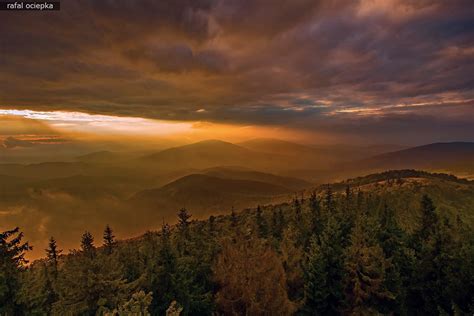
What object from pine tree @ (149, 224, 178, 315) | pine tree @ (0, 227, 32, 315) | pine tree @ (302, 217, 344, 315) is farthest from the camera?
pine tree @ (302, 217, 344, 315)

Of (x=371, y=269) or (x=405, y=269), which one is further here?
(x=405, y=269)

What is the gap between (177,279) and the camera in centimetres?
3400

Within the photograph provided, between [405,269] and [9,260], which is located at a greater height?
[9,260]

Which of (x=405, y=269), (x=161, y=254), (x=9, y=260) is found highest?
→ (x=9, y=260)

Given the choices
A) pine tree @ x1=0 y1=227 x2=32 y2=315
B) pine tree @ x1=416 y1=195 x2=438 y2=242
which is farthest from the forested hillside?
pine tree @ x1=416 y1=195 x2=438 y2=242

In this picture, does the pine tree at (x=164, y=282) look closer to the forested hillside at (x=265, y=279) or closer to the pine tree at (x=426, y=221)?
the forested hillside at (x=265, y=279)

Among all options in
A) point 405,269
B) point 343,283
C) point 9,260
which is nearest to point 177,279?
point 9,260

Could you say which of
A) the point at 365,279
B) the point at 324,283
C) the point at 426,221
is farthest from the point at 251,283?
the point at 426,221

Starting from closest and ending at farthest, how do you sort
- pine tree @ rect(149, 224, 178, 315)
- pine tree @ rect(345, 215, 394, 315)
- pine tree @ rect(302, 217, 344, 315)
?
pine tree @ rect(345, 215, 394, 315)
pine tree @ rect(149, 224, 178, 315)
pine tree @ rect(302, 217, 344, 315)

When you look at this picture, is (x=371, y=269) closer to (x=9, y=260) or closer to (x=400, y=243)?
(x=400, y=243)

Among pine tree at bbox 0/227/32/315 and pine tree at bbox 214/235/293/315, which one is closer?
pine tree at bbox 0/227/32/315

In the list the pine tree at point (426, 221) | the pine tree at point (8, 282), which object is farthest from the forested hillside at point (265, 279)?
the pine tree at point (426, 221)

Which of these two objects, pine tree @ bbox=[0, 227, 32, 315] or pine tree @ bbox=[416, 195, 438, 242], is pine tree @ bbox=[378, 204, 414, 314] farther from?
pine tree @ bbox=[0, 227, 32, 315]

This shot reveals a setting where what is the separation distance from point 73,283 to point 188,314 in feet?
49.7
